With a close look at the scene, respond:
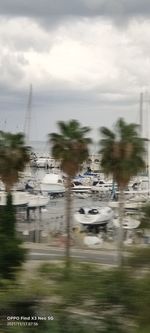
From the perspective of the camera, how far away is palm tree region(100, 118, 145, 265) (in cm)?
3709

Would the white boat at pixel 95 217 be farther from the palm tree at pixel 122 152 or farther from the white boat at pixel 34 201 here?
the palm tree at pixel 122 152

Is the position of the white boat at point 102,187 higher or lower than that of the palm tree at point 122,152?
lower

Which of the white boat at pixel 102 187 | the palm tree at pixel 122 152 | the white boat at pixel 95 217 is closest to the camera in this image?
the palm tree at pixel 122 152

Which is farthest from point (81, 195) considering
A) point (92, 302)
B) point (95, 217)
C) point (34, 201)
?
point (92, 302)

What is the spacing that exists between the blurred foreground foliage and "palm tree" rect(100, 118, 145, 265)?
27797 millimetres

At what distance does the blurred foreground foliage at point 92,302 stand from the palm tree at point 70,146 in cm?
2955

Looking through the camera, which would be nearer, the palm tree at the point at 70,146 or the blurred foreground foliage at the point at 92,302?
the blurred foreground foliage at the point at 92,302

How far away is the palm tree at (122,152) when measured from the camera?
122 ft

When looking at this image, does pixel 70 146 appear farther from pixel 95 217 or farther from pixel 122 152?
pixel 95 217

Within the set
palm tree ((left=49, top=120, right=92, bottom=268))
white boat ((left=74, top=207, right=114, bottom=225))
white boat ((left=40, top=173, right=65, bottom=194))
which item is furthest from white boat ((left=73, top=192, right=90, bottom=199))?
palm tree ((left=49, top=120, right=92, bottom=268))

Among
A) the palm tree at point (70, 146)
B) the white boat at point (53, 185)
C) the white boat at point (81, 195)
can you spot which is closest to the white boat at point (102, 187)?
the white boat at point (81, 195)

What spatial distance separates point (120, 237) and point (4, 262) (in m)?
20.6

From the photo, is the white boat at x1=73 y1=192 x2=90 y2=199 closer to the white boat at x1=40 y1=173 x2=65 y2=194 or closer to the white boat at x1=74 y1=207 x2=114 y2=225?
the white boat at x1=40 y1=173 x2=65 y2=194

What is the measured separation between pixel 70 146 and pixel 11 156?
421cm
